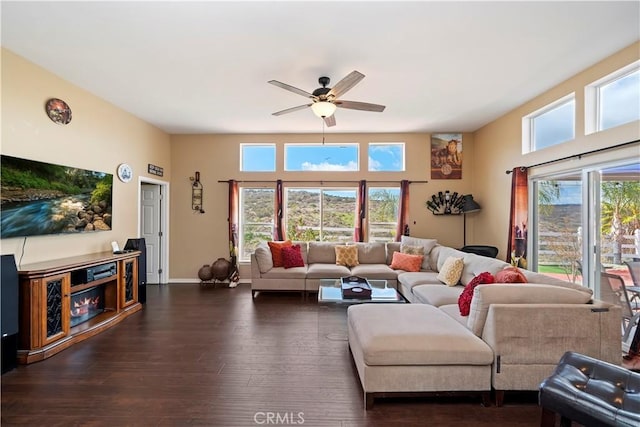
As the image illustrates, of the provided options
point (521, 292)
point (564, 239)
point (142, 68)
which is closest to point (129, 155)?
point (142, 68)

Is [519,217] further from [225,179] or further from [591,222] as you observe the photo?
[225,179]

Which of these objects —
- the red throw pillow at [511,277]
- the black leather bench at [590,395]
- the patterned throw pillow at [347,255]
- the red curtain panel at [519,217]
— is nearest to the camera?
the black leather bench at [590,395]

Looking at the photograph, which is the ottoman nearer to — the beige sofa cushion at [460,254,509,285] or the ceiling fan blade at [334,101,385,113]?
the beige sofa cushion at [460,254,509,285]

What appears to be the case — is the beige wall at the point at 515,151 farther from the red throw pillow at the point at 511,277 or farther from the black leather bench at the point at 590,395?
the black leather bench at the point at 590,395

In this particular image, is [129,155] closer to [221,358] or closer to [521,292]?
[221,358]

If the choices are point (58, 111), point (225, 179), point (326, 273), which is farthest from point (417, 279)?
point (58, 111)

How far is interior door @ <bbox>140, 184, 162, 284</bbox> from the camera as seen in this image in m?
5.70

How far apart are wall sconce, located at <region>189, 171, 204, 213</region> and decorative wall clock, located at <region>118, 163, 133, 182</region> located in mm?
1318

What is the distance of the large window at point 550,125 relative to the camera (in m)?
3.57

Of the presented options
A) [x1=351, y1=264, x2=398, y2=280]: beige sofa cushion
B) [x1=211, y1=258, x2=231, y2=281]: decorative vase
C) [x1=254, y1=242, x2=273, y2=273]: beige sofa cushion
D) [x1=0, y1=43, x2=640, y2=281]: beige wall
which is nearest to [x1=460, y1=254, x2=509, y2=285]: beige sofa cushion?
[x1=351, y1=264, x2=398, y2=280]: beige sofa cushion

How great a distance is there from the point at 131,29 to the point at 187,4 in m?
0.70

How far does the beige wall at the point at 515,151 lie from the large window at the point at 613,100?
0.07 m

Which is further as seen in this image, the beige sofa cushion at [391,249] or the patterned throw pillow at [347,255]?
the beige sofa cushion at [391,249]

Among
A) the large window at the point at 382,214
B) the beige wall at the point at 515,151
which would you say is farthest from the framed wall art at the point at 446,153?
the large window at the point at 382,214
